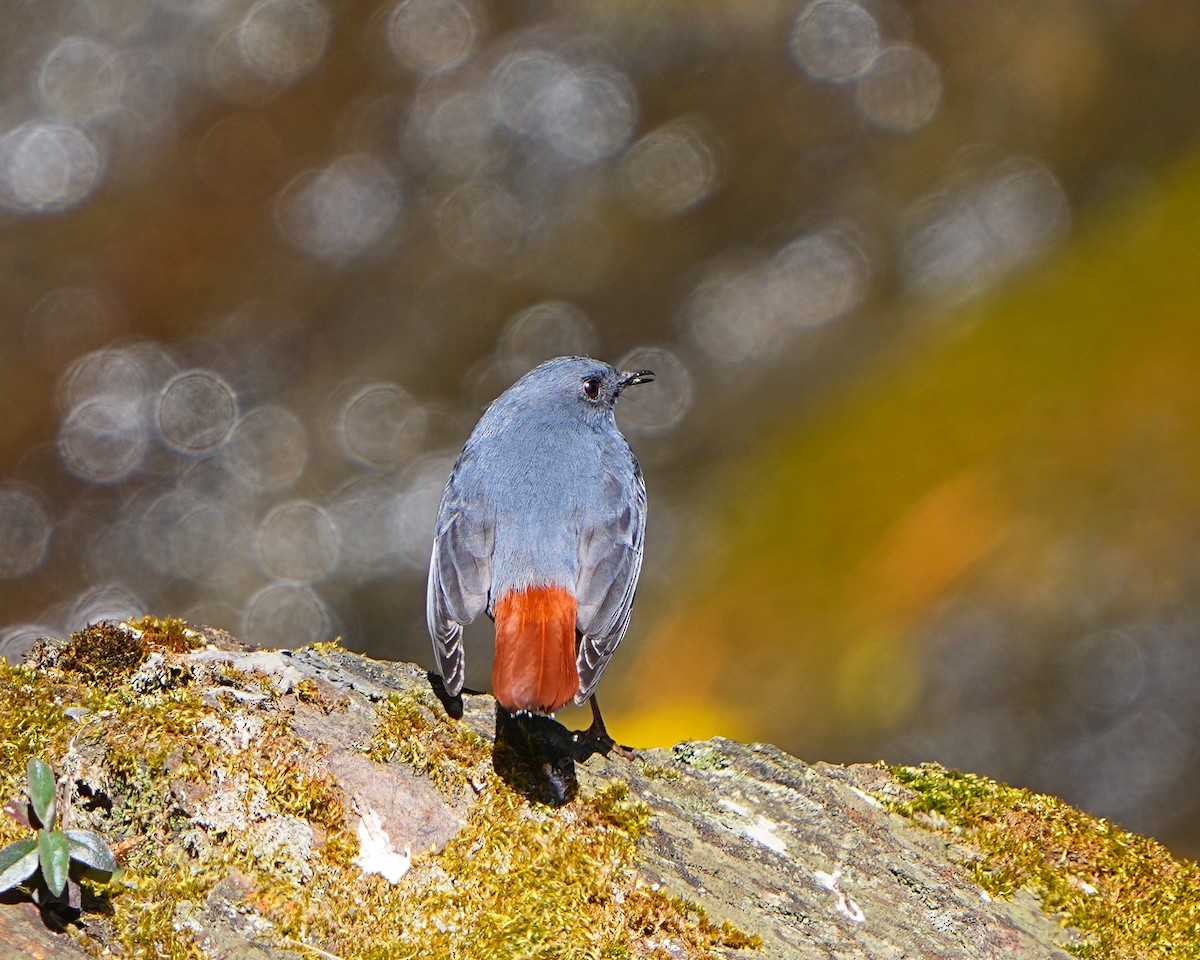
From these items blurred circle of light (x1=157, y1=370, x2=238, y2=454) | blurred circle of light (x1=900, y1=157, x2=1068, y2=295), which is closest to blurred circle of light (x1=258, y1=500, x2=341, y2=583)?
blurred circle of light (x1=157, y1=370, x2=238, y2=454)

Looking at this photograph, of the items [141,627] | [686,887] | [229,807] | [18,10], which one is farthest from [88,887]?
[18,10]

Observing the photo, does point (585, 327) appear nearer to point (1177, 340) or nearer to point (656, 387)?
point (656, 387)

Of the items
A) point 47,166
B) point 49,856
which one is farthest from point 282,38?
point 49,856

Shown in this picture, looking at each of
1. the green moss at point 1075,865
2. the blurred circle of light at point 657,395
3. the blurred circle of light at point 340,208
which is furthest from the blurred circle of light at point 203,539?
the green moss at point 1075,865

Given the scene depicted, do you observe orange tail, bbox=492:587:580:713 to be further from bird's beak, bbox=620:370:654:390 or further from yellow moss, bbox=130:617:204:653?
bird's beak, bbox=620:370:654:390

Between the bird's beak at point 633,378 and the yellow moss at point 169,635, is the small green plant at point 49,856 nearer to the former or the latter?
the yellow moss at point 169,635
